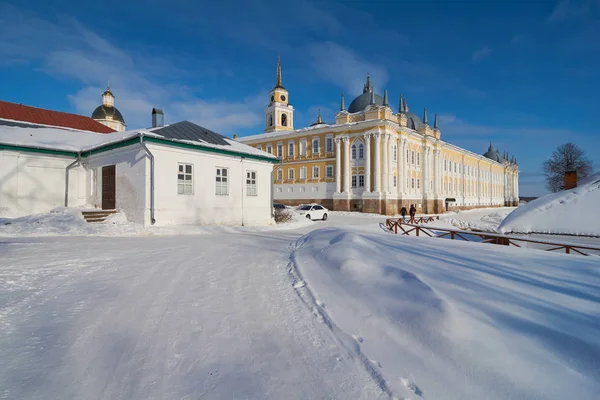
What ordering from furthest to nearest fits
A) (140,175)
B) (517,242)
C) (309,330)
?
(140,175) → (517,242) → (309,330)

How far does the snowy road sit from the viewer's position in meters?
2.62

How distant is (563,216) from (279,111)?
4764 cm

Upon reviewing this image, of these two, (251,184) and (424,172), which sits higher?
(424,172)

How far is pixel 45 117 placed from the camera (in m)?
25.9

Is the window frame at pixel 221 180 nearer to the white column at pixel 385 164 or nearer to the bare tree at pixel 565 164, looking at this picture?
the white column at pixel 385 164

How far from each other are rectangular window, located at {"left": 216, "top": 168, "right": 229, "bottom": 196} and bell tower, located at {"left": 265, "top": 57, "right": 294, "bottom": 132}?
38.7 metres

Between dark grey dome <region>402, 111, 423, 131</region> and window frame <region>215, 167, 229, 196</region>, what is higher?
dark grey dome <region>402, 111, 423, 131</region>

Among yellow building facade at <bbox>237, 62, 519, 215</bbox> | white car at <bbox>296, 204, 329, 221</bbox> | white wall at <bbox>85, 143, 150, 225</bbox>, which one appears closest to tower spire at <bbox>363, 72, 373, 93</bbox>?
yellow building facade at <bbox>237, 62, 519, 215</bbox>

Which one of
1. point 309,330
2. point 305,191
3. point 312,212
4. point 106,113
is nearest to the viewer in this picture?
point 309,330

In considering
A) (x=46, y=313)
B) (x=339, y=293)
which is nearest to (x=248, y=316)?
(x=339, y=293)

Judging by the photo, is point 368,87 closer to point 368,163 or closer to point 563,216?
point 368,163

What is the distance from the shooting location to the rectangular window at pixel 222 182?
16267 mm

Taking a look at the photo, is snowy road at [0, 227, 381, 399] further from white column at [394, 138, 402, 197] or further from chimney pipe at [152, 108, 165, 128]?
white column at [394, 138, 402, 197]

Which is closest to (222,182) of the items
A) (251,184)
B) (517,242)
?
(251,184)
